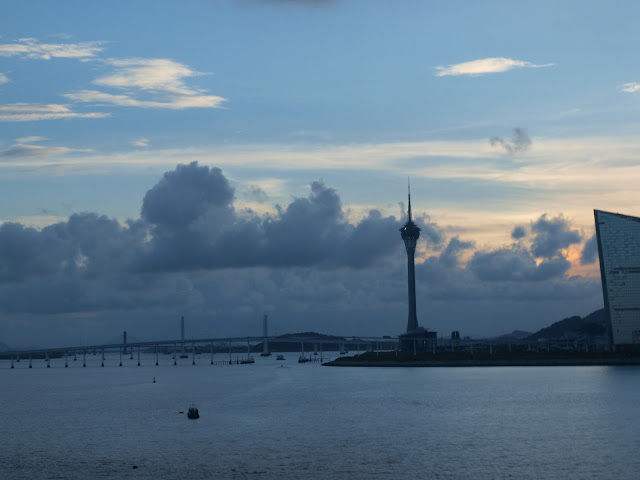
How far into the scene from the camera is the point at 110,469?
6362 cm

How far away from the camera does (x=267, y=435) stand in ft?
267

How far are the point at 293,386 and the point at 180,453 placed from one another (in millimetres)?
94401

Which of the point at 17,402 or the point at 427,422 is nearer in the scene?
the point at 427,422

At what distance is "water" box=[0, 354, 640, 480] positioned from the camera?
6203 cm

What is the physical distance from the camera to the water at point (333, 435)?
62.0 meters

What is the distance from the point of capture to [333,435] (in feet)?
264

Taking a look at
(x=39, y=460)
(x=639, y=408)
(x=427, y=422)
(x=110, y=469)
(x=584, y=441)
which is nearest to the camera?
(x=110, y=469)

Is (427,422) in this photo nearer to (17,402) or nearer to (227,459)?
(227,459)

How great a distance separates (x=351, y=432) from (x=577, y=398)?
4912 centimetres

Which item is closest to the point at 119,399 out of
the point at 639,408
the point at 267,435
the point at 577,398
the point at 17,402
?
the point at 17,402

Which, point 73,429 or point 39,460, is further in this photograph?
point 73,429

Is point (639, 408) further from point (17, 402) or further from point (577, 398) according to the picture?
point (17, 402)

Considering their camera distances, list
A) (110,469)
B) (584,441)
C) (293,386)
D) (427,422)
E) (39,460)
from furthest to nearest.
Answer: (293,386) → (427,422) → (584,441) → (39,460) → (110,469)

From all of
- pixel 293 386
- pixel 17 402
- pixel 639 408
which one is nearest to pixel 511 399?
pixel 639 408
